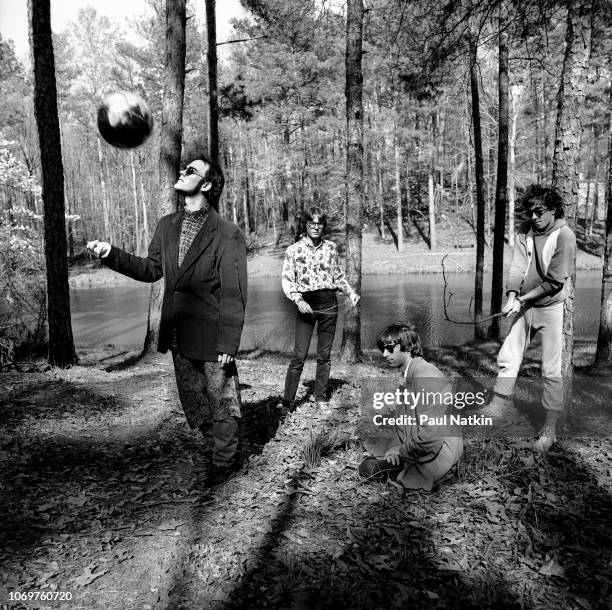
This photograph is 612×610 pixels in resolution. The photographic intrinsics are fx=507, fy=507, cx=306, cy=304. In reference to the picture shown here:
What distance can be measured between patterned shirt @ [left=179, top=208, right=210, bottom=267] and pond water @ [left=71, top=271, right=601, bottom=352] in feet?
27.3

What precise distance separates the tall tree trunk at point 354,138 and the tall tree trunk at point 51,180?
421cm

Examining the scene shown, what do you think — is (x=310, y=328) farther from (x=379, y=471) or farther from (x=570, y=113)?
(x=570, y=113)

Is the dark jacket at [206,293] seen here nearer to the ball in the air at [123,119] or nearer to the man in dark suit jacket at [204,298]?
the man in dark suit jacket at [204,298]

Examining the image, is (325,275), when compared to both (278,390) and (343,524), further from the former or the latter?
(343,524)

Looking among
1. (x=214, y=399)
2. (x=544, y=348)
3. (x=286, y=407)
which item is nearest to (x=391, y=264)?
(x=286, y=407)

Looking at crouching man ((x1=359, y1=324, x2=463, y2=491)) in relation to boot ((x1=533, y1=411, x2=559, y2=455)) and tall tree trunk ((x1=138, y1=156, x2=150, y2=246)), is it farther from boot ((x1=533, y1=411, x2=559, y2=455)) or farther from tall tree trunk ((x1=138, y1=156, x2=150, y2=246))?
tall tree trunk ((x1=138, y1=156, x2=150, y2=246))

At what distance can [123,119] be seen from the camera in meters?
3.88

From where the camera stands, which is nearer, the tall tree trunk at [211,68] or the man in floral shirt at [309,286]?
the man in floral shirt at [309,286]

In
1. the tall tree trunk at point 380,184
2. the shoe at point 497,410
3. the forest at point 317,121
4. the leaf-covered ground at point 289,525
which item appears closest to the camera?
the leaf-covered ground at point 289,525

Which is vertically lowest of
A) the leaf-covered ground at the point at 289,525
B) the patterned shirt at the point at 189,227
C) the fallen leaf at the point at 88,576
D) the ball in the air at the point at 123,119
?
the leaf-covered ground at the point at 289,525

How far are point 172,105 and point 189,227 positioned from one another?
5413 millimetres

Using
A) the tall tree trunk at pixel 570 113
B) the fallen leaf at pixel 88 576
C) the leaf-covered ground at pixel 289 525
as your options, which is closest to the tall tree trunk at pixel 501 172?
the tall tree trunk at pixel 570 113

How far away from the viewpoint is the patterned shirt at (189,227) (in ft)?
10.9

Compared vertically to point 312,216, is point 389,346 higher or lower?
lower
